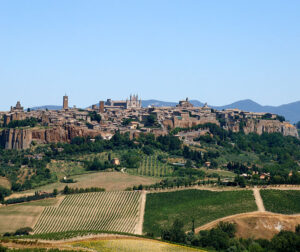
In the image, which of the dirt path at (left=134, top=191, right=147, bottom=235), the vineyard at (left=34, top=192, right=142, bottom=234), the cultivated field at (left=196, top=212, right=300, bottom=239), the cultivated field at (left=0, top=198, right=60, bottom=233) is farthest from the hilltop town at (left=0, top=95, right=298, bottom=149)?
the cultivated field at (left=196, top=212, right=300, bottom=239)

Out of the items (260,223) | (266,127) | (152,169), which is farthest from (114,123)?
(260,223)

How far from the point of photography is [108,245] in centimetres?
5831

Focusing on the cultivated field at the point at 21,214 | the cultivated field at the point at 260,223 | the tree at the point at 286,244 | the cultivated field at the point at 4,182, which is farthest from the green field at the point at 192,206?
the cultivated field at the point at 4,182

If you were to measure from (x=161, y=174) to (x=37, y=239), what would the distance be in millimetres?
39090

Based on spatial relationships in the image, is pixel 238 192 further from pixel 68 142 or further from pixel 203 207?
pixel 68 142

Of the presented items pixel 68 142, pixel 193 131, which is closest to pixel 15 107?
pixel 68 142

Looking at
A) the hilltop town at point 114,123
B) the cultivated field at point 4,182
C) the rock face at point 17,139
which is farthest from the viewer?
the hilltop town at point 114,123

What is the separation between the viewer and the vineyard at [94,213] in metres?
73.4

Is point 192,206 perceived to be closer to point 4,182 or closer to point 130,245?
point 130,245

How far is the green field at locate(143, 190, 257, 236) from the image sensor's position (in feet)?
239

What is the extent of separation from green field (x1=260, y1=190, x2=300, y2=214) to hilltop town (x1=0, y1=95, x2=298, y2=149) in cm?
4317

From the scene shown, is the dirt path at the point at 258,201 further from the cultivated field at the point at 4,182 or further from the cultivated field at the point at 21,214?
the cultivated field at the point at 4,182

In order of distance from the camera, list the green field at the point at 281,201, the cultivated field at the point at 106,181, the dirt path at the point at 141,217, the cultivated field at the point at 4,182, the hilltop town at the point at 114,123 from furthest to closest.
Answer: the hilltop town at the point at 114,123
the cultivated field at the point at 4,182
the cultivated field at the point at 106,181
the green field at the point at 281,201
the dirt path at the point at 141,217

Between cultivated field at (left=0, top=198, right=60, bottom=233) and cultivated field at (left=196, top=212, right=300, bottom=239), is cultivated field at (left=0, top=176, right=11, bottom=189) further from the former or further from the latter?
cultivated field at (left=196, top=212, right=300, bottom=239)
